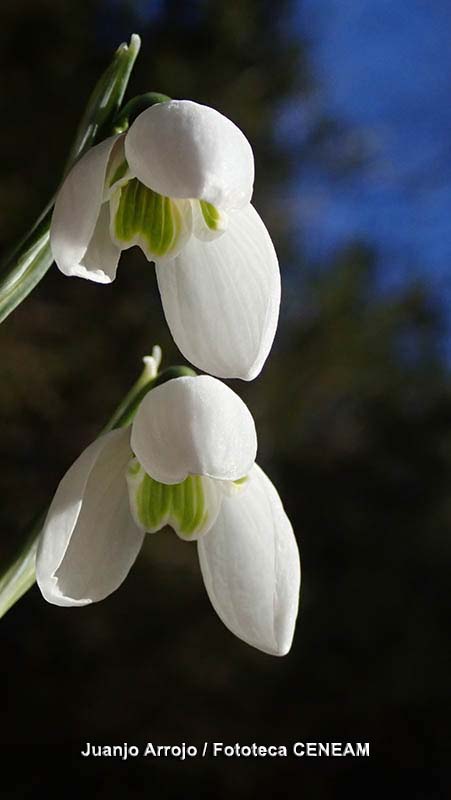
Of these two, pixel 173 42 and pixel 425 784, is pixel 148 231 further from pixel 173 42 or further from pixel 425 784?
pixel 425 784

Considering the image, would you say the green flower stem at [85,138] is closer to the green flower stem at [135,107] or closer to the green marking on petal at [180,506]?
the green flower stem at [135,107]

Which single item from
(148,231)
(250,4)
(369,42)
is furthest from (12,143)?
(148,231)

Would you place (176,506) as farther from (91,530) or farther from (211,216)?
(211,216)

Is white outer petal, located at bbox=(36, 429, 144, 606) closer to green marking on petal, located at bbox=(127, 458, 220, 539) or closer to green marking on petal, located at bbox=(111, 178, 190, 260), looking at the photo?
green marking on petal, located at bbox=(127, 458, 220, 539)

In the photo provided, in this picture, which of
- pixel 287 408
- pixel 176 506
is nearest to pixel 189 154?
pixel 176 506

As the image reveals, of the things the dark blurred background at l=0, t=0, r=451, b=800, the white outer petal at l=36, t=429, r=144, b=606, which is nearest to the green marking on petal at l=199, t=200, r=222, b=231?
the white outer petal at l=36, t=429, r=144, b=606
